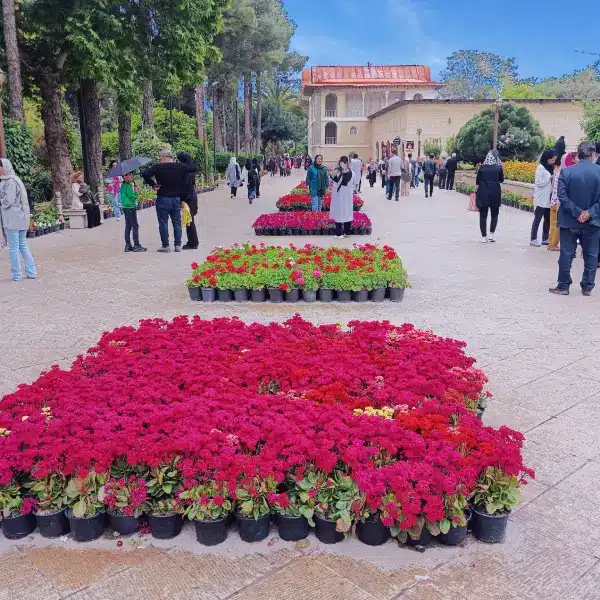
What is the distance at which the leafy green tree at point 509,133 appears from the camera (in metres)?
32.1

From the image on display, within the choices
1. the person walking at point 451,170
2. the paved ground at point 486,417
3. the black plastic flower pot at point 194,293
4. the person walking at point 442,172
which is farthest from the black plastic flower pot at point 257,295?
the person walking at point 442,172

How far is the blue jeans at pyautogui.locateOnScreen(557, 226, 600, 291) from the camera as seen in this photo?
26.7 feet

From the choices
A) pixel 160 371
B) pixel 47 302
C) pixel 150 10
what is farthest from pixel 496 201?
pixel 150 10

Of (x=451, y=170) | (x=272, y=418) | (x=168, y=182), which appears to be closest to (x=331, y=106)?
(x=451, y=170)

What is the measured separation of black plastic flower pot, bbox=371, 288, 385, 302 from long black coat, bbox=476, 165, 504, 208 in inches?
187

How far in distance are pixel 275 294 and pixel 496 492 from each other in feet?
16.7

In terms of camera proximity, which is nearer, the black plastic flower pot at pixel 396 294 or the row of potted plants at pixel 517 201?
the black plastic flower pot at pixel 396 294

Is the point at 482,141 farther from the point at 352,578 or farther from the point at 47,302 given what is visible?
the point at 352,578

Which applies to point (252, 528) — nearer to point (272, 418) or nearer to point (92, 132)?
point (272, 418)

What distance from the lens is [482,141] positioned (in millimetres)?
32469

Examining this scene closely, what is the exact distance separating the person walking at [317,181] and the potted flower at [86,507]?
12547mm

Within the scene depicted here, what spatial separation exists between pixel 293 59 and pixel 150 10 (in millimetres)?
53417

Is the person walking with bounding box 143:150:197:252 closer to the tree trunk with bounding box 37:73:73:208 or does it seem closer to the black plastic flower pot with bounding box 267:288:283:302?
the black plastic flower pot with bounding box 267:288:283:302

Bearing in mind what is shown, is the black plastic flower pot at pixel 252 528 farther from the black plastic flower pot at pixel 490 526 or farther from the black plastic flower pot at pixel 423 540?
the black plastic flower pot at pixel 490 526
